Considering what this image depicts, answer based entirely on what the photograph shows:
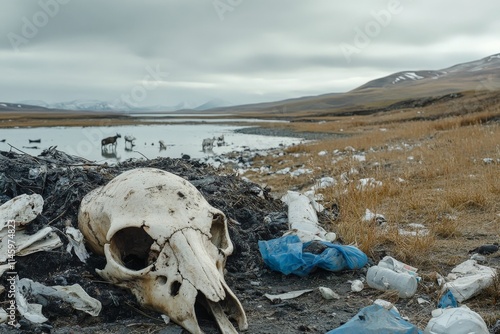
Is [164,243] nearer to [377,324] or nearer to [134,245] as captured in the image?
[134,245]

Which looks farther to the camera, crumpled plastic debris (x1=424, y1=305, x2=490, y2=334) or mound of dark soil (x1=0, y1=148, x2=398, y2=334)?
mound of dark soil (x1=0, y1=148, x2=398, y2=334)

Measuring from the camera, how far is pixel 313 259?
4.35m

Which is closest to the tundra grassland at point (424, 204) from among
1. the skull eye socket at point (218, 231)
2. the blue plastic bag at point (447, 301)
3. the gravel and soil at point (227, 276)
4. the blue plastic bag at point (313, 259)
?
the blue plastic bag at point (447, 301)

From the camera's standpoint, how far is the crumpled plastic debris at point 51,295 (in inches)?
134

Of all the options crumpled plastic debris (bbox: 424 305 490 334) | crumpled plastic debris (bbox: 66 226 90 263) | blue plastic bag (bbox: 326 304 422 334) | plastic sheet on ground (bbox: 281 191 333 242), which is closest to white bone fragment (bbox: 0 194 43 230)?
crumpled plastic debris (bbox: 66 226 90 263)

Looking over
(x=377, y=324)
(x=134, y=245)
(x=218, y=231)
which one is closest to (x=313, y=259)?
(x=218, y=231)

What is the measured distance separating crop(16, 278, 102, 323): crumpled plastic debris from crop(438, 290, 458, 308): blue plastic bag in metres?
2.58

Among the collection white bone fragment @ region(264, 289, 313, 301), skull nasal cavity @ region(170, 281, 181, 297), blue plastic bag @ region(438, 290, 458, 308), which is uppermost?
skull nasal cavity @ region(170, 281, 181, 297)

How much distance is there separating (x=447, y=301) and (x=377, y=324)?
963mm

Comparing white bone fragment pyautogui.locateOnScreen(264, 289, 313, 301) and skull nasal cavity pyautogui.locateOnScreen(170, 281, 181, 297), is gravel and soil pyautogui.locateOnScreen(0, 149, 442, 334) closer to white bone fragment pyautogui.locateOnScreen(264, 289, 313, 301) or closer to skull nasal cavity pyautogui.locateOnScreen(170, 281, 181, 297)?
white bone fragment pyautogui.locateOnScreen(264, 289, 313, 301)

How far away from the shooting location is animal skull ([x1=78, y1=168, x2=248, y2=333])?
314cm

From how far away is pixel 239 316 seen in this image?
3.18 m

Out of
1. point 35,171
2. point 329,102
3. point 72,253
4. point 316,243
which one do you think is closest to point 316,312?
point 316,243

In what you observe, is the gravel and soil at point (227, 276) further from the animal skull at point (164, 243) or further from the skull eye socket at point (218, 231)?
the skull eye socket at point (218, 231)
